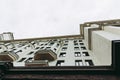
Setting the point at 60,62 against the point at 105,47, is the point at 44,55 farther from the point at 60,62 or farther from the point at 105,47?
the point at 105,47

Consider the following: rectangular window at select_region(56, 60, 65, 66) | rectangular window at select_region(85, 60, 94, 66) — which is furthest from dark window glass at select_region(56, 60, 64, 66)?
rectangular window at select_region(85, 60, 94, 66)

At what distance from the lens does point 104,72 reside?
10.4 meters

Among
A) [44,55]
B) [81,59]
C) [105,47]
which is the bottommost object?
[81,59]

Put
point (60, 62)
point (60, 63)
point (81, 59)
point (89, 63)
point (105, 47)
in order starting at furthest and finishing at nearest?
point (81, 59), point (60, 62), point (60, 63), point (89, 63), point (105, 47)

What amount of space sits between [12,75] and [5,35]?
33894 mm

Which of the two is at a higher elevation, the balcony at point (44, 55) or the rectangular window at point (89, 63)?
the balcony at point (44, 55)

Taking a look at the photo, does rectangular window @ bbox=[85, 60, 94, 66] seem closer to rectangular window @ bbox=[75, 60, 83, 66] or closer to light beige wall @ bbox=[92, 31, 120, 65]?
rectangular window @ bbox=[75, 60, 83, 66]

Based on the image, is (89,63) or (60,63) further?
(60,63)

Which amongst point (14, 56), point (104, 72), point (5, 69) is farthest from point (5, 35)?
point (104, 72)

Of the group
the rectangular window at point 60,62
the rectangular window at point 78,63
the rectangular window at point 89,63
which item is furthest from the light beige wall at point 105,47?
the rectangular window at point 60,62

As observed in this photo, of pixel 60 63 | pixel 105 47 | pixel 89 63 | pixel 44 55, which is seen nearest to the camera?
pixel 105 47

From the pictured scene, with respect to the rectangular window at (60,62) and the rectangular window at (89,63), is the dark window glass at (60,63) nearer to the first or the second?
the rectangular window at (60,62)

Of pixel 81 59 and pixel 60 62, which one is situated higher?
pixel 81 59

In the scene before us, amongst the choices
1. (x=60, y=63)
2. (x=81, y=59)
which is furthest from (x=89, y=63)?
(x=60, y=63)
